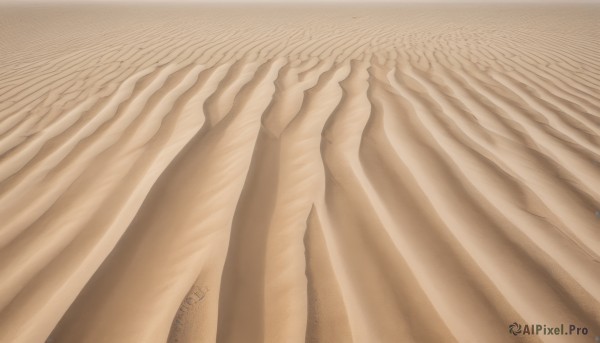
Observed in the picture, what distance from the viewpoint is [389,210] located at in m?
1.45

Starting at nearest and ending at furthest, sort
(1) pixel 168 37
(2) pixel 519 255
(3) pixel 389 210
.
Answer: (2) pixel 519 255, (3) pixel 389 210, (1) pixel 168 37

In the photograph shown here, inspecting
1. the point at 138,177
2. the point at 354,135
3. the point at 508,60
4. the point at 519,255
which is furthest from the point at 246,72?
the point at 508,60

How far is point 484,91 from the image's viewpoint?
3.02 m

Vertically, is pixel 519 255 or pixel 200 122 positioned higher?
pixel 200 122

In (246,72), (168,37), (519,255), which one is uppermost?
(168,37)

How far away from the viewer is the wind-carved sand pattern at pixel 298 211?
1054mm

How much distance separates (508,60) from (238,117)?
387 centimetres

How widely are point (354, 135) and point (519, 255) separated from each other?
1098 millimetres

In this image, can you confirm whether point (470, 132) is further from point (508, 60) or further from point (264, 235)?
point (508, 60)

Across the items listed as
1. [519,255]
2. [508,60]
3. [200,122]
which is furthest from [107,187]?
[508,60]

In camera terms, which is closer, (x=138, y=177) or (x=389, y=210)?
(x=389, y=210)

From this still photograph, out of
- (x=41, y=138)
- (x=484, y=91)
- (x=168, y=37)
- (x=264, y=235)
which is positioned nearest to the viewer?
(x=264, y=235)

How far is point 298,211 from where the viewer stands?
145 centimetres

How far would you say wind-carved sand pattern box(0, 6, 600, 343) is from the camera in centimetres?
105
